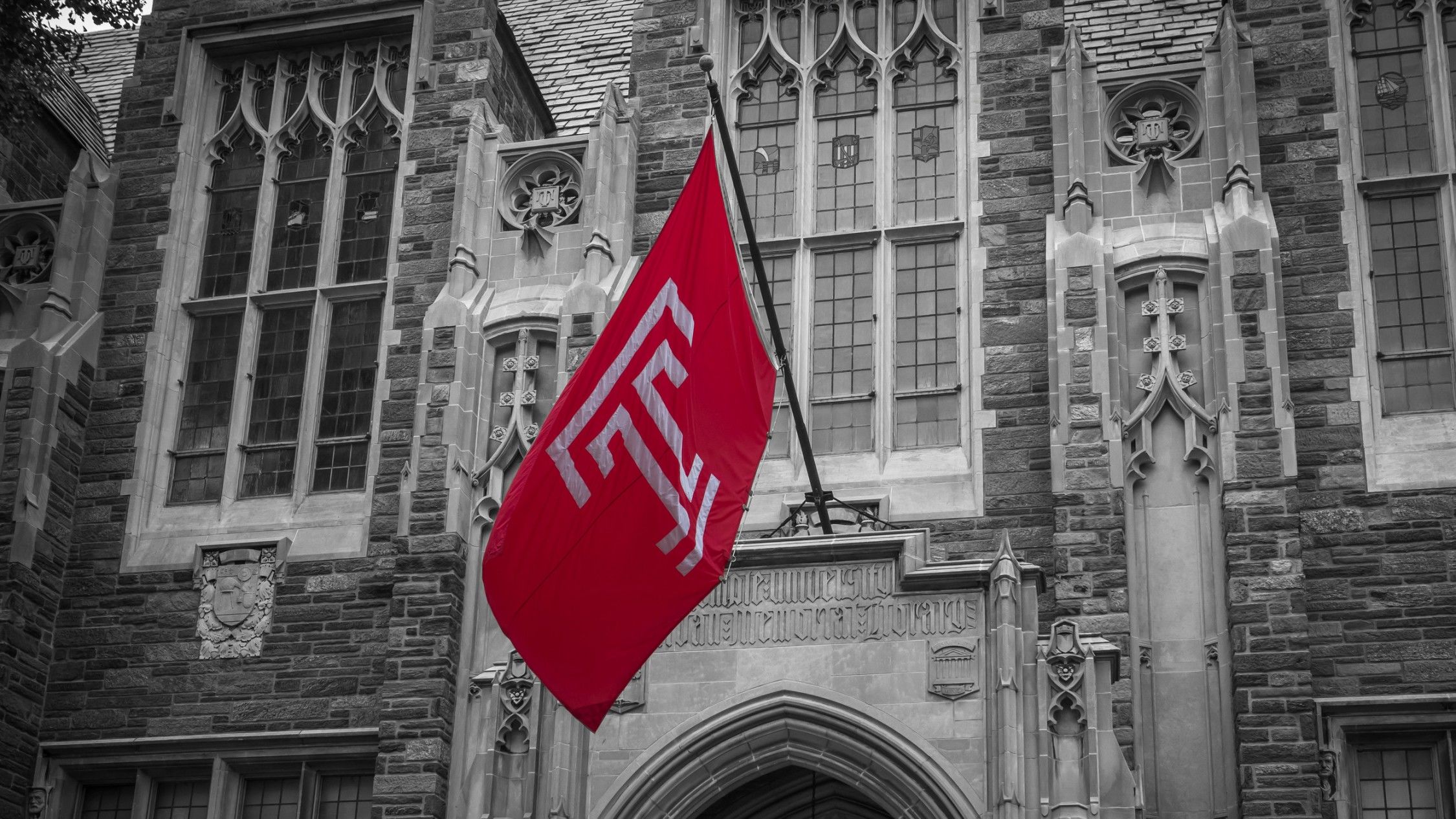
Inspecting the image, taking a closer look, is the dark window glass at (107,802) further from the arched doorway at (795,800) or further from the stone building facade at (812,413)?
the arched doorway at (795,800)

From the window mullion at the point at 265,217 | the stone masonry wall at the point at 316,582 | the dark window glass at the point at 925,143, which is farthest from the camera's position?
the window mullion at the point at 265,217

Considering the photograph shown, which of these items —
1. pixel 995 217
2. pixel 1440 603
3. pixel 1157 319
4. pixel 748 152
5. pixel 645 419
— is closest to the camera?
pixel 645 419

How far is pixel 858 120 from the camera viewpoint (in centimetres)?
1802

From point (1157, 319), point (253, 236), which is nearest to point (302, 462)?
point (253, 236)

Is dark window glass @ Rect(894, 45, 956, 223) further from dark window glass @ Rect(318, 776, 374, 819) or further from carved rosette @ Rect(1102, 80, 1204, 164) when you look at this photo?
dark window glass @ Rect(318, 776, 374, 819)

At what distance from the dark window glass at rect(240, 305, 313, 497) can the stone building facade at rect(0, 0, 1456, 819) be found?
5 cm

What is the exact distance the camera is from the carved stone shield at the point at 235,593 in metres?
17.3

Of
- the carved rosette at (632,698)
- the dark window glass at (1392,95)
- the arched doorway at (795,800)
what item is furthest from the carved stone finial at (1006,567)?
the dark window glass at (1392,95)

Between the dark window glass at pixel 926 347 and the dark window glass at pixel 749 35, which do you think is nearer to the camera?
the dark window glass at pixel 926 347

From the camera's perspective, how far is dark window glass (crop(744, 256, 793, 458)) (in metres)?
16.8

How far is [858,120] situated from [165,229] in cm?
711

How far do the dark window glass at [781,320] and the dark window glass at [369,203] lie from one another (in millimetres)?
3828

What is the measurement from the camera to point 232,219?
19.3m

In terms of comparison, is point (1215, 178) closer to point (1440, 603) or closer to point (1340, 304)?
point (1340, 304)
